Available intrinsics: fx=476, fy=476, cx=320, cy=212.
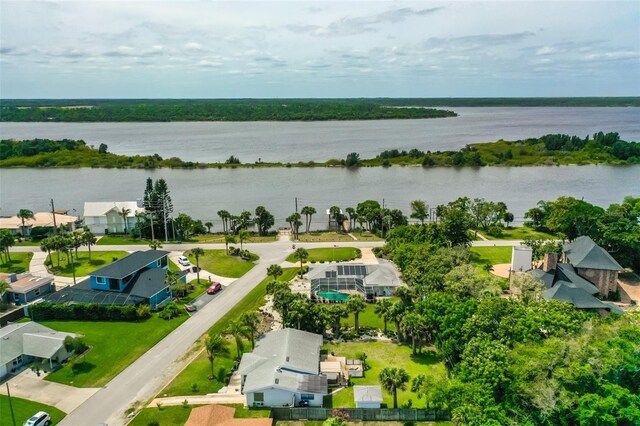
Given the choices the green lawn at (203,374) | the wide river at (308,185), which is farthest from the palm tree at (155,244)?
the green lawn at (203,374)

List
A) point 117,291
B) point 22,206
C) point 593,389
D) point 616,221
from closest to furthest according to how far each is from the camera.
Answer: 1. point 593,389
2. point 117,291
3. point 616,221
4. point 22,206

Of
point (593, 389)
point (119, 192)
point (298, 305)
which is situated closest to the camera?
point (593, 389)

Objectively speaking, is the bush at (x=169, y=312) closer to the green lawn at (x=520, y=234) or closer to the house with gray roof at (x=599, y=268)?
the house with gray roof at (x=599, y=268)

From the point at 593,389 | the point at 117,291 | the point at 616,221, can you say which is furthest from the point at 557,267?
the point at 117,291

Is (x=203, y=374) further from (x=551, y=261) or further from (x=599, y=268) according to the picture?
(x=599, y=268)

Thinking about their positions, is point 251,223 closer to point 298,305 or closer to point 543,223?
point 298,305

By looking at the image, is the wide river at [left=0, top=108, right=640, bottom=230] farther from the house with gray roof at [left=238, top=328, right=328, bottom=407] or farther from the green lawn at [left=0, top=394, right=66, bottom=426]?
the green lawn at [left=0, top=394, right=66, bottom=426]
